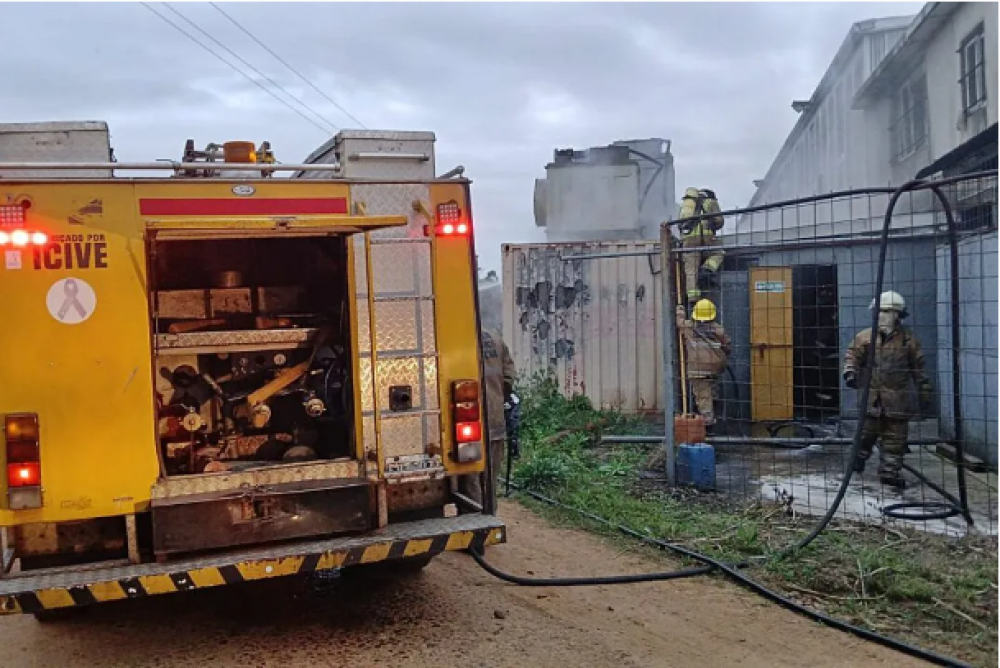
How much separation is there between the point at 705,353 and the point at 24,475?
24.2 ft

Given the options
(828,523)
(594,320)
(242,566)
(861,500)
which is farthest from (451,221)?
(594,320)

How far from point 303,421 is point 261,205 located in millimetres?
1658

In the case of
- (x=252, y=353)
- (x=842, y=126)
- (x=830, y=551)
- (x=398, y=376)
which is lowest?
(x=830, y=551)

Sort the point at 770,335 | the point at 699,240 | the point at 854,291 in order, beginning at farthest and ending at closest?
the point at 770,335 → the point at 854,291 → the point at 699,240

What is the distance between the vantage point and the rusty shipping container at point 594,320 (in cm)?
1268

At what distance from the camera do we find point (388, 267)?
5297 mm

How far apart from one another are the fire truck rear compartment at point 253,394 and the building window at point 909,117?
12.8m

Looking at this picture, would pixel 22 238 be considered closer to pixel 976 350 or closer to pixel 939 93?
pixel 976 350

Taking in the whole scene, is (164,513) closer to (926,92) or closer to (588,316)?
(588,316)

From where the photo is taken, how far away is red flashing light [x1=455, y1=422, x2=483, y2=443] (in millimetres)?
5391

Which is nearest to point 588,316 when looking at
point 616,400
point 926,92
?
point 616,400

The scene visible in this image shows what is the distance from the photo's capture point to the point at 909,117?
1630 centimetres

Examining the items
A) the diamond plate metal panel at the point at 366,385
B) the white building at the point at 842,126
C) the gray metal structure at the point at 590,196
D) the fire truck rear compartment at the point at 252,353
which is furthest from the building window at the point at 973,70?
the diamond plate metal panel at the point at 366,385

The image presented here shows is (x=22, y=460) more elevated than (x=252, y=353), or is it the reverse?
(x=252, y=353)
